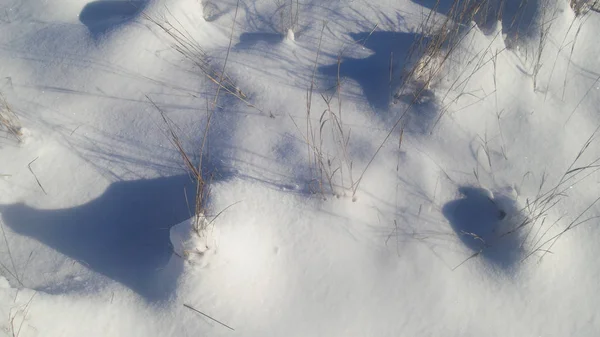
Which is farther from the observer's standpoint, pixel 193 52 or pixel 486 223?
pixel 193 52

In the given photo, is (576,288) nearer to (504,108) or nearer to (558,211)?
(558,211)

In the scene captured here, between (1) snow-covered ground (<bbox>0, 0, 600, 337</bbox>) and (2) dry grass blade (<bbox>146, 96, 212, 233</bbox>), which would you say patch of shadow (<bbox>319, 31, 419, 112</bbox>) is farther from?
(2) dry grass blade (<bbox>146, 96, 212, 233</bbox>)

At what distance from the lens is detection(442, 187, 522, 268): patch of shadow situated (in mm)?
1620

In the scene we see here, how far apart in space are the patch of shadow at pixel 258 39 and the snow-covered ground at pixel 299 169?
2 centimetres

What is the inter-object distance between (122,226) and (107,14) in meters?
1.26

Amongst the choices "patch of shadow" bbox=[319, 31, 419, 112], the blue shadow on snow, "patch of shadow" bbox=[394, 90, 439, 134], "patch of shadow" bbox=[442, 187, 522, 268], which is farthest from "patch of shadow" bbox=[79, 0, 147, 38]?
"patch of shadow" bbox=[442, 187, 522, 268]

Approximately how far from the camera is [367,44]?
209 centimetres

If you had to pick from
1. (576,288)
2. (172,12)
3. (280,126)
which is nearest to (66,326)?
(280,126)

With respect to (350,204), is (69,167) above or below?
below

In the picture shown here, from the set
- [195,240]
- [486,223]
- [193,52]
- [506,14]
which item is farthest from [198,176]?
[506,14]

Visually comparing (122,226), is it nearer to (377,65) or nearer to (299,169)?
(299,169)

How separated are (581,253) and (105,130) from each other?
6.79ft

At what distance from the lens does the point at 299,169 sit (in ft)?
5.68

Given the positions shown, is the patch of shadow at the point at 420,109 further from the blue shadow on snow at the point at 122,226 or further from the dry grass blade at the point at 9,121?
the dry grass blade at the point at 9,121
